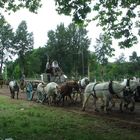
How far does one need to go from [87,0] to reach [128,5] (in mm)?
2730

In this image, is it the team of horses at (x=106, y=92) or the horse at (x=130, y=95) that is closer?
the team of horses at (x=106, y=92)

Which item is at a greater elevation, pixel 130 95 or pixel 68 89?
pixel 68 89

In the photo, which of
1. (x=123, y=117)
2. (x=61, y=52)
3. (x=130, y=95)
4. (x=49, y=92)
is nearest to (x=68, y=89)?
(x=49, y=92)

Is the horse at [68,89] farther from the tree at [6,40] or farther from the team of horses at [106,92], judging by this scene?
the tree at [6,40]

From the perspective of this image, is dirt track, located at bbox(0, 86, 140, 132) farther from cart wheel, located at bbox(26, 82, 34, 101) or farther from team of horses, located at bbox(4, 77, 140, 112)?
cart wheel, located at bbox(26, 82, 34, 101)

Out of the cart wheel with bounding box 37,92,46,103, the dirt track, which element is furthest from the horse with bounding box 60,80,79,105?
the dirt track

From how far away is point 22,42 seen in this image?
306ft

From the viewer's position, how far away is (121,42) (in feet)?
65.3

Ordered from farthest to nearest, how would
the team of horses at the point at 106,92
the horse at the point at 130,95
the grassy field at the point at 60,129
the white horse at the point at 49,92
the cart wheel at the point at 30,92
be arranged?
1. the cart wheel at the point at 30,92
2. the white horse at the point at 49,92
3. the horse at the point at 130,95
4. the team of horses at the point at 106,92
5. the grassy field at the point at 60,129

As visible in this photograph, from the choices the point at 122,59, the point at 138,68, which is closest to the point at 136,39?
the point at 138,68

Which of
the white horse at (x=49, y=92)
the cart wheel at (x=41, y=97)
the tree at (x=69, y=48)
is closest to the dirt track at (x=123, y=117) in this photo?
the white horse at (x=49, y=92)

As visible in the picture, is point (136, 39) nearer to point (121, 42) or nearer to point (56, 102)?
point (121, 42)

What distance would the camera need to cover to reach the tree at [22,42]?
9312cm

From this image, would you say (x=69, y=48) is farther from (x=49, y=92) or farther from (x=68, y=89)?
(x=68, y=89)
